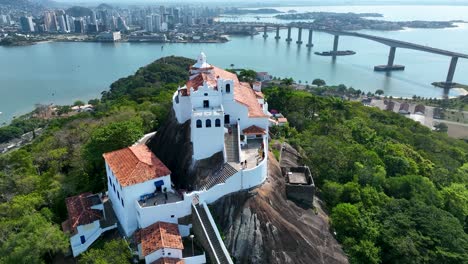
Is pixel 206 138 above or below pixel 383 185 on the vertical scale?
above

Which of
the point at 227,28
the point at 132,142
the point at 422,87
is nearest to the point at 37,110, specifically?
the point at 132,142

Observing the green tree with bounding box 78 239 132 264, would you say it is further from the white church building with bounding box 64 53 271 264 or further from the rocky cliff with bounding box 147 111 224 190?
the rocky cliff with bounding box 147 111 224 190

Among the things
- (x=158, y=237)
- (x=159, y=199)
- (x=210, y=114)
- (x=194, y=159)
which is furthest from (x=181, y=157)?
(x=158, y=237)

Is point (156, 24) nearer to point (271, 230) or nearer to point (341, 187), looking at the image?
point (341, 187)

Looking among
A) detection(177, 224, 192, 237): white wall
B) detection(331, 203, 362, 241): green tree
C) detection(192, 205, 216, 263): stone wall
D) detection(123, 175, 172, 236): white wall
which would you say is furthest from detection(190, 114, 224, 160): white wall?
detection(331, 203, 362, 241): green tree

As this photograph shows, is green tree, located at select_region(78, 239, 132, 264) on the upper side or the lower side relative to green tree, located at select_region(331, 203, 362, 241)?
upper
